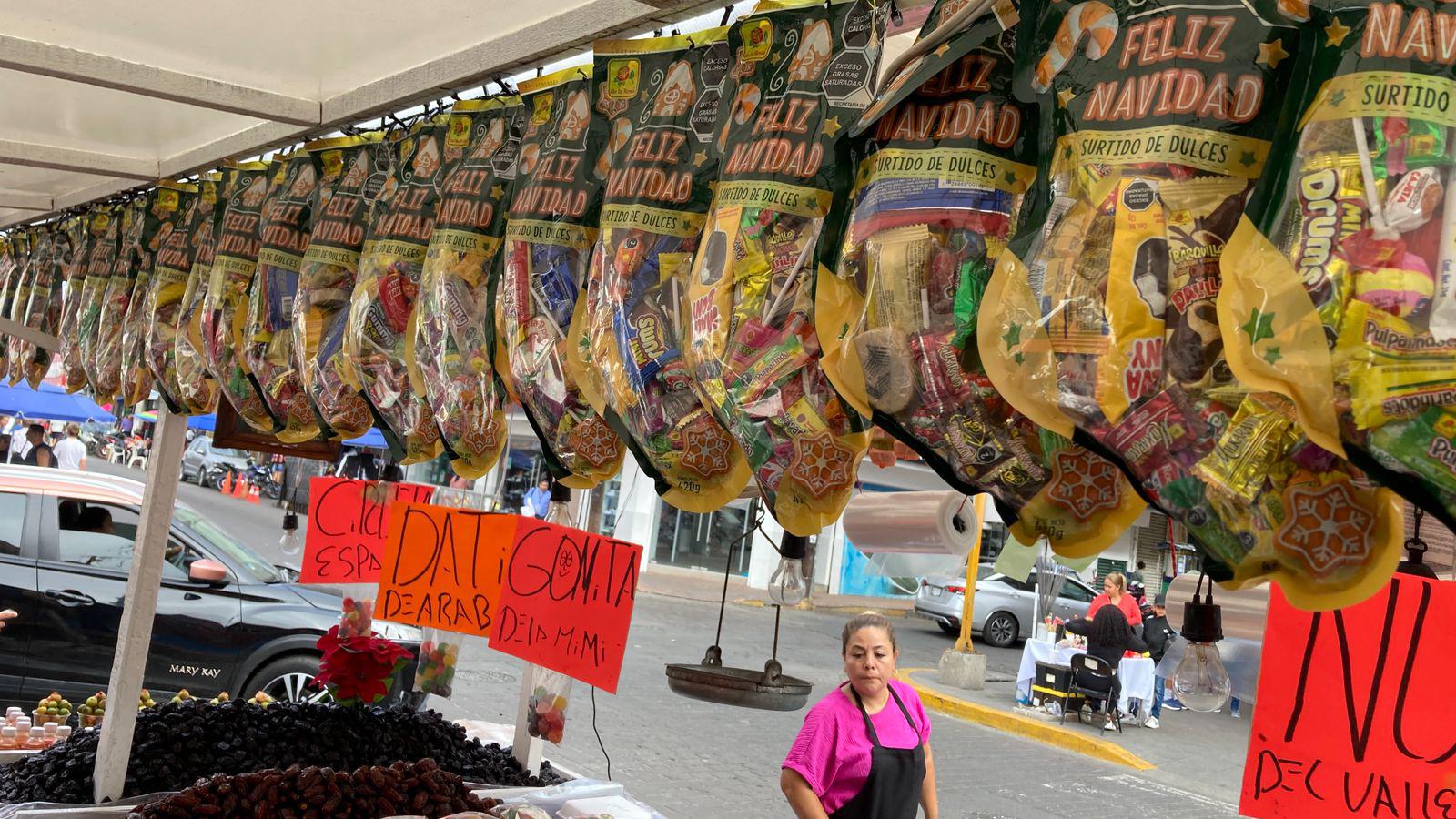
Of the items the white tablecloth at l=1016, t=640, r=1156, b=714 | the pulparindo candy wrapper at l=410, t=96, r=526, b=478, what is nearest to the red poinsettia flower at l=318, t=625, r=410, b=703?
the pulparindo candy wrapper at l=410, t=96, r=526, b=478

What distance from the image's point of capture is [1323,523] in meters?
0.95

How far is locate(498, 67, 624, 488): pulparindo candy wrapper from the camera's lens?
5.66ft

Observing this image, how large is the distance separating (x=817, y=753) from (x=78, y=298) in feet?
10.1

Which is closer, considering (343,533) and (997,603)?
(343,533)

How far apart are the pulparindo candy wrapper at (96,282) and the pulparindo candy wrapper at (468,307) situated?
2220mm

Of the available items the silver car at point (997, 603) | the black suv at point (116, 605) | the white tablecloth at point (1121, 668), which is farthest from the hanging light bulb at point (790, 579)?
the silver car at point (997, 603)

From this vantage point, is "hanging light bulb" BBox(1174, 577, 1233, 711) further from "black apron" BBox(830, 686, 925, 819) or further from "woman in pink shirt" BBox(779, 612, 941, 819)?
"black apron" BBox(830, 686, 925, 819)

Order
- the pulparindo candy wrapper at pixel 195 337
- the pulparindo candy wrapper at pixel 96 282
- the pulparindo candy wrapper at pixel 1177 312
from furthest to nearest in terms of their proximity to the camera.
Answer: the pulparindo candy wrapper at pixel 96 282, the pulparindo candy wrapper at pixel 195 337, the pulparindo candy wrapper at pixel 1177 312

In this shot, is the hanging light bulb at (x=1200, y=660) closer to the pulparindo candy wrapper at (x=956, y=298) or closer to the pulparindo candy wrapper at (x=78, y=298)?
the pulparindo candy wrapper at (x=956, y=298)

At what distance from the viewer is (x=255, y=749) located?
3.38 metres

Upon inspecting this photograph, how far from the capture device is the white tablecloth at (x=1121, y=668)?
11000mm

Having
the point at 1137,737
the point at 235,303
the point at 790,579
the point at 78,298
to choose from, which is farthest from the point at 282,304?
the point at 1137,737

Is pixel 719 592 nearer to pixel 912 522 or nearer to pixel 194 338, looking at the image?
pixel 912 522

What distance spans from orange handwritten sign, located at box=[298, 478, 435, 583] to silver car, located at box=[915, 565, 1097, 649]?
12565 mm
